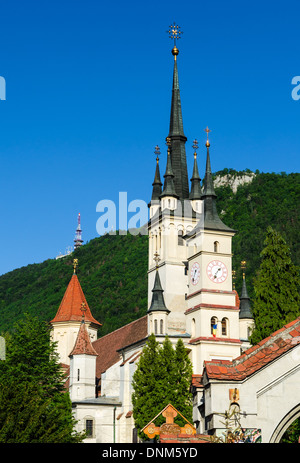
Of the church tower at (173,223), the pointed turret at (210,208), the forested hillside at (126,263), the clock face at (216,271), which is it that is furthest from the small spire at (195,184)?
the forested hillside at (126,263)

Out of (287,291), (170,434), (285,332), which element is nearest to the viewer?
(170,434)

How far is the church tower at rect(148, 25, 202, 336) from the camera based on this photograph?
65312 mm

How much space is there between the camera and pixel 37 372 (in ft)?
161

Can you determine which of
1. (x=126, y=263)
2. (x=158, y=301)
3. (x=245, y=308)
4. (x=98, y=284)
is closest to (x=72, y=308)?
(x=245, y=308)

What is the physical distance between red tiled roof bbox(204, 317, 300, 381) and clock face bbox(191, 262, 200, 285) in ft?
144

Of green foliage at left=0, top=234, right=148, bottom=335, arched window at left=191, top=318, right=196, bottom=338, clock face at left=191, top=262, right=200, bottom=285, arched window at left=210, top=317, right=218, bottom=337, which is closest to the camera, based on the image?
arched window at left=210, top=317, right=218, bottom=337

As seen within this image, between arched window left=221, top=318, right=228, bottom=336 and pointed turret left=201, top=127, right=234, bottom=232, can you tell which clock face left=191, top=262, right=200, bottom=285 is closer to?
pointed turret left=201, top=127, right=234, bottom=232

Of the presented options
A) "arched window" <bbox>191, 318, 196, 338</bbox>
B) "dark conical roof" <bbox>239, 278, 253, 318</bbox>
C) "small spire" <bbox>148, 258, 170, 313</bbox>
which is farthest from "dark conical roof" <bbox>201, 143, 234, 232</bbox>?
"dark conical roof" <bbox>239, 278, 253, 318</bbox>

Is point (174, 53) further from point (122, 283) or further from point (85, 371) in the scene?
point (122, 283)

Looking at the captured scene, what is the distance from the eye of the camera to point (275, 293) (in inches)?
2055

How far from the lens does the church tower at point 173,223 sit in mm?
65312
